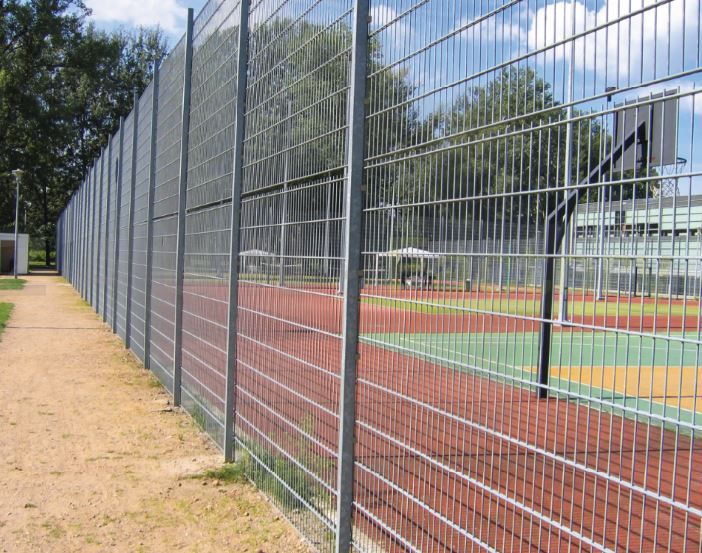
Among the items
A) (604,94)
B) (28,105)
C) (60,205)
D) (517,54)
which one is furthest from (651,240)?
(60,205)

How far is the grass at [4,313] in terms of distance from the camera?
49.3ft

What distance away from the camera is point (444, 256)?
9.18 feet

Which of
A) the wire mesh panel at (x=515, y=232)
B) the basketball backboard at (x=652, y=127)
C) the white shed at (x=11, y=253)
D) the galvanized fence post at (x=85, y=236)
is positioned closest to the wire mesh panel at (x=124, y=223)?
the wire mesh panel at (x=515, y=232)

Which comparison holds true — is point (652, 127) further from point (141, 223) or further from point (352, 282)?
point (141, 223)

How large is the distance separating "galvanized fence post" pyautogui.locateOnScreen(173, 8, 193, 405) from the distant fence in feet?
2.13

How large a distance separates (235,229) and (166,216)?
10.1 ft

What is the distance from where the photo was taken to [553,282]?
2.34 m

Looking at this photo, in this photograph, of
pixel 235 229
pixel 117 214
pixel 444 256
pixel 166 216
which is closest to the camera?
pixel 444 256

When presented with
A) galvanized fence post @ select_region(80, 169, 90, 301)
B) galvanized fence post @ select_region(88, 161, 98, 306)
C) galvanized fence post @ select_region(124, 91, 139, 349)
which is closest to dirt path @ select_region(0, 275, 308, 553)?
galvanized fence post @ select_region(124, 91, 139, 349)

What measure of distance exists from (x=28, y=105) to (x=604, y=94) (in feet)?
152

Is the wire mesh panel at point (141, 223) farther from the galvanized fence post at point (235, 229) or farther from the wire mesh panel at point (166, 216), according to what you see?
the galvanized fence post at point (235, 229)

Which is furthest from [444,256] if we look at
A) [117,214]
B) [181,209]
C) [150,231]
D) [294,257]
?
[117,214]

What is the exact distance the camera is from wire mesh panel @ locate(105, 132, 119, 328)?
1399cm

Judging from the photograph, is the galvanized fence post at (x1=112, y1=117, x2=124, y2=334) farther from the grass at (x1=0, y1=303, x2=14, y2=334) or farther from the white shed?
the white shed
